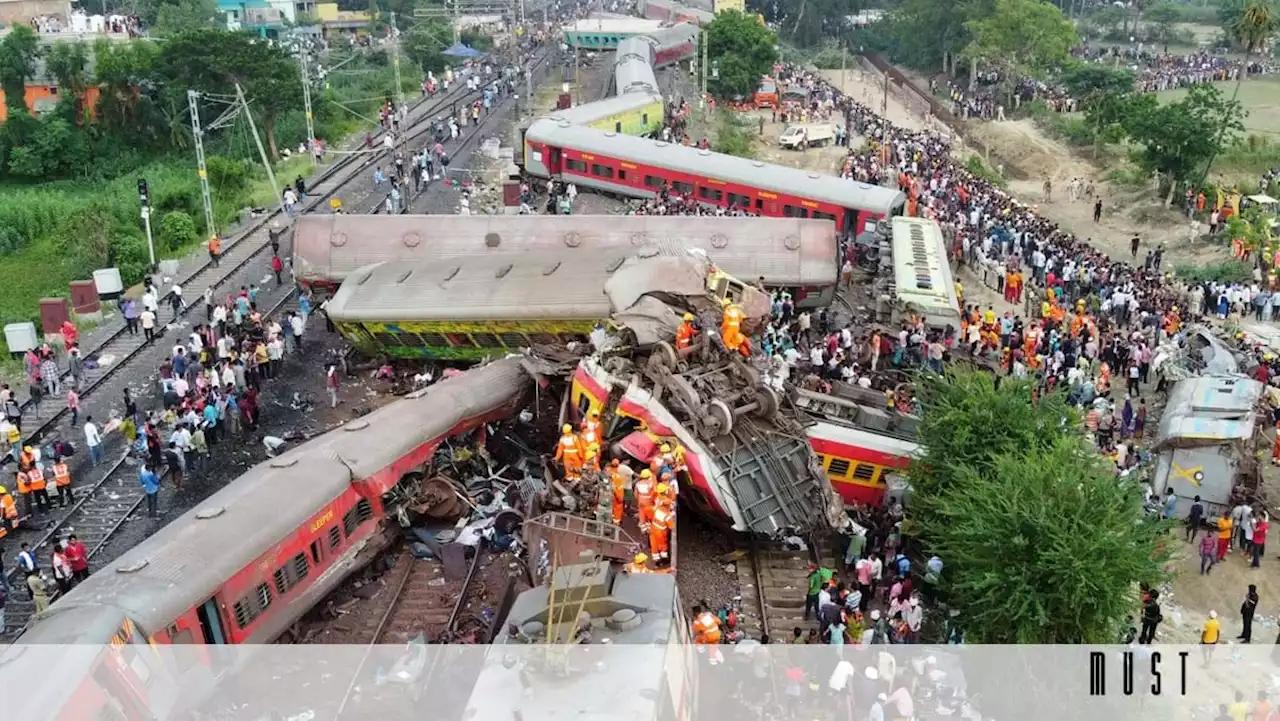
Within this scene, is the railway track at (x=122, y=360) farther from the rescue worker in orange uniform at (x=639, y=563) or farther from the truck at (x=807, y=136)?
the truck at (x=807, y=136)

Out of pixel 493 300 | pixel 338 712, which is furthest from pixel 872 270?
pixel 338 712

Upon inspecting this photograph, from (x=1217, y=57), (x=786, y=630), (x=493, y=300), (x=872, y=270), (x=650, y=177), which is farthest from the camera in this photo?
(x=1217, y=57)

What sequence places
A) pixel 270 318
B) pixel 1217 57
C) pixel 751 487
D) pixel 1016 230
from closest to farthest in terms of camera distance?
pixel 751 487 → pixel 270 318 → pixel 1016 230 → pixel 1217 57

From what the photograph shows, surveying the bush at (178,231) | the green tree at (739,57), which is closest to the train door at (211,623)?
the bush at (178,231)

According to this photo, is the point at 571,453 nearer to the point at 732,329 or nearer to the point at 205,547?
the point at 732,329

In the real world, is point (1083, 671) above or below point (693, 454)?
below

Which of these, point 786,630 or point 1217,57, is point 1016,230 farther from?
point 1217,57

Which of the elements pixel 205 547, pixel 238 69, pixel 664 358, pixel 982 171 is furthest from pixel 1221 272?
pixel 238 69
